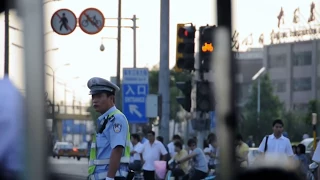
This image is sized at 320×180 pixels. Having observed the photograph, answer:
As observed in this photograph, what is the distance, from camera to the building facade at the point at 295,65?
3.43 meters

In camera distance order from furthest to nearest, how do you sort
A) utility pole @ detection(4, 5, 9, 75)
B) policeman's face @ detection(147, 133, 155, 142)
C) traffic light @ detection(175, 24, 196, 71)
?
1. policeman's face @ detection(147, 133, 155, 142)
2. traffic light @ detection(175, 24, 196, 71)
3. utility pole @ detection(4, 5, 9, 75)

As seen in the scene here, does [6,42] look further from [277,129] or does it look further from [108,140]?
[277,129]

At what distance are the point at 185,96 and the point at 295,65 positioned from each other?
1304 centimetres

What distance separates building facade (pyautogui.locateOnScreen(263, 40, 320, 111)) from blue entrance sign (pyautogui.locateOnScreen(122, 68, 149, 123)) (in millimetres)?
15920

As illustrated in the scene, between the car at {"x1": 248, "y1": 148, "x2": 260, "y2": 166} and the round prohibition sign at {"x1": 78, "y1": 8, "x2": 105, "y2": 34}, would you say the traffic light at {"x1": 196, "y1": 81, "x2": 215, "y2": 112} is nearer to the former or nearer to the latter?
the car at {"x1": 248, "y1": 148, "x2": 260, "y2": 166}

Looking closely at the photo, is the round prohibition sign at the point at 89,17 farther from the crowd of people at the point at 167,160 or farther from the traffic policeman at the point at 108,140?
the crowd of people at the point at 167,160

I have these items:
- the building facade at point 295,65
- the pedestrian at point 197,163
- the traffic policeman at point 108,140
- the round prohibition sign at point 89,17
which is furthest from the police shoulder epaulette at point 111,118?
the pedestrian at point 197,163

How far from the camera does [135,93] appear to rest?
20.7m

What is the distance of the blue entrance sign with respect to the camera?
2042cm

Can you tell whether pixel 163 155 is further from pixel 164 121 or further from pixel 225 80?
pixel 225 80

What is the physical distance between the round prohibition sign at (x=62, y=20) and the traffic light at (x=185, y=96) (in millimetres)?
12874

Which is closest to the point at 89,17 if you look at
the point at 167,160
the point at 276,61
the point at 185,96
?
the point at 276,61

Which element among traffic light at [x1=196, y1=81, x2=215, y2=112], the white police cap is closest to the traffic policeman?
the white police cap

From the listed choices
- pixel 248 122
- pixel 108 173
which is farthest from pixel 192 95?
pixel 248 122
